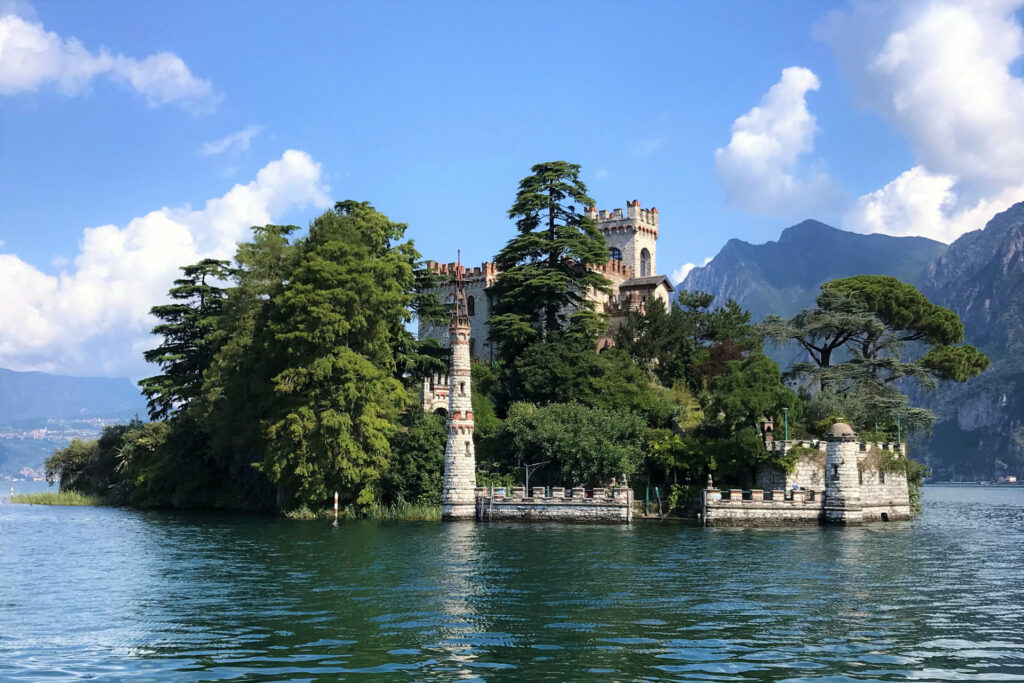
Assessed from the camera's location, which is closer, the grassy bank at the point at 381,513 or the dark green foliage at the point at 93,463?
the grassy bank at the point at 381,513

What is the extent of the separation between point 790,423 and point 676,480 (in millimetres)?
6085

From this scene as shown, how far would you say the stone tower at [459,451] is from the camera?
150 feet

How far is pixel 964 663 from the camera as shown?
1738 cm

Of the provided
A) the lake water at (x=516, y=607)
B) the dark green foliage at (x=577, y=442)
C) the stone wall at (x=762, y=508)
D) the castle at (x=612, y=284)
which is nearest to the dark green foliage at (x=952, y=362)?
the castle at (x=612, y=284)

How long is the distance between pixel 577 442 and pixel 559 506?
369 cm

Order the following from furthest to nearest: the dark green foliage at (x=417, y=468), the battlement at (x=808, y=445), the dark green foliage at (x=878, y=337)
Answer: the dark green foliage at (x=878, y=337), the dark green foliage at (x=417, y=468), the battlement at (x=808, y=445)

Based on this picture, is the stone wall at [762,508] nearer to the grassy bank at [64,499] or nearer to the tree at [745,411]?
the tree at [745,411]

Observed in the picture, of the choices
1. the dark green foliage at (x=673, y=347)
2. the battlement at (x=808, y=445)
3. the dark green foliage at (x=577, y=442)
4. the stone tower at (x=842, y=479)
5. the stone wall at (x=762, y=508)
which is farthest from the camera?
the dark green foliage at (x=673, y=347)

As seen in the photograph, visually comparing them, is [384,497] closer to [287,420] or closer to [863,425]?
[287,420]

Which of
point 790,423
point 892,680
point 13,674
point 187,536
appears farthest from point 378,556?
point 790,423

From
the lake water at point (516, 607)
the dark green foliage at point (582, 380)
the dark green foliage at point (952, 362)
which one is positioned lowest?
the lake water at point (516, 607)

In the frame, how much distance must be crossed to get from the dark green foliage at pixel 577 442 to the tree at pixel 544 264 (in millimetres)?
7914

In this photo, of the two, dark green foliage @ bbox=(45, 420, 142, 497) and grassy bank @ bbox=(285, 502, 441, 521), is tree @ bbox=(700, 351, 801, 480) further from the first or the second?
dark green foliage @ bbox=(45, 420, 142, 497)

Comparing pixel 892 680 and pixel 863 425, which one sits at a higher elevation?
pixel 863 425
